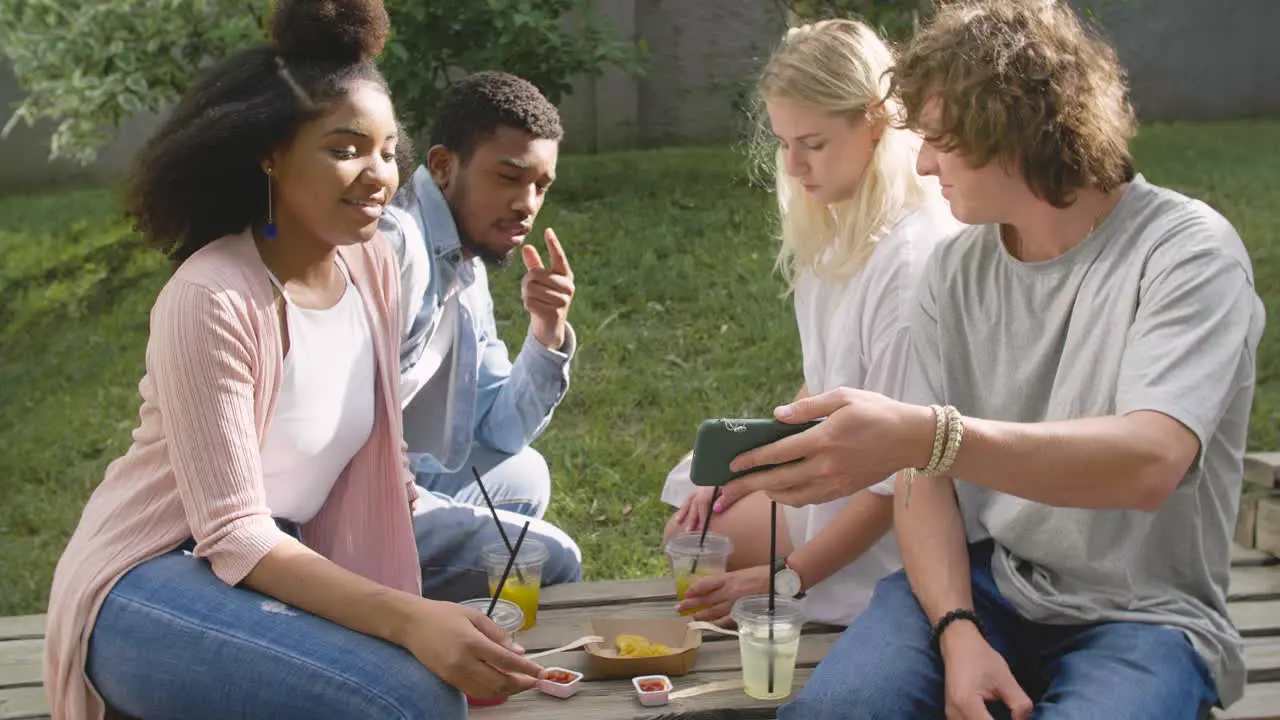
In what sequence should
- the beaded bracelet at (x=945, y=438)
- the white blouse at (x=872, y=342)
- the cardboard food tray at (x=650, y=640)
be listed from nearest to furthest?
the beaded bracelet at (x=945, y=438) → the cardboard food tray at (x=650, y=640) → the white blouse at (x=872, y=342)

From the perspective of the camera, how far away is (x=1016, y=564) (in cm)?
242

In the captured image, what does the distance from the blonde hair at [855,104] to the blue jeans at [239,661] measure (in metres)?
1.25

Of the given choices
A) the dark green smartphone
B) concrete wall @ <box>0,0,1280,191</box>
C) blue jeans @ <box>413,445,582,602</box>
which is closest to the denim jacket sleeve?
blue jeans @ <box>413,445,582,602</box>

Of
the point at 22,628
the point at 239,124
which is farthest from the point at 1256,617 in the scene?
the point at 22,628

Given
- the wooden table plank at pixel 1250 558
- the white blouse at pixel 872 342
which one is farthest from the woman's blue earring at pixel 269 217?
the wooden table plank at pixel 1250 558

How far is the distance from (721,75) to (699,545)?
5461 mm

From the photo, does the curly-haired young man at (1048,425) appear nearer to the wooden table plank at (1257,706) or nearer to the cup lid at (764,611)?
the cup lid at (764,611)

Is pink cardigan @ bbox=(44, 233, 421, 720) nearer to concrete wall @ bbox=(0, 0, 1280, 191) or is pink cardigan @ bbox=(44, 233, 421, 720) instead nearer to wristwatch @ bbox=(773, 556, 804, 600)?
wristwatch @ bbox=(773, 556, 804, 600)

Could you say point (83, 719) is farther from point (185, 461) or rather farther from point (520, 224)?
point (520, 224)

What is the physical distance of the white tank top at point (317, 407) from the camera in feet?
8.13

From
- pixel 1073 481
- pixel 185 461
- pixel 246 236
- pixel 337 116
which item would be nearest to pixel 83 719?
pixel 185 461

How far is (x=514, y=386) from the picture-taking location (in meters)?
3.41

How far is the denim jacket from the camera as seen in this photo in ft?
10.6

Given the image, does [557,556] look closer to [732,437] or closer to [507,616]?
[507,616]
